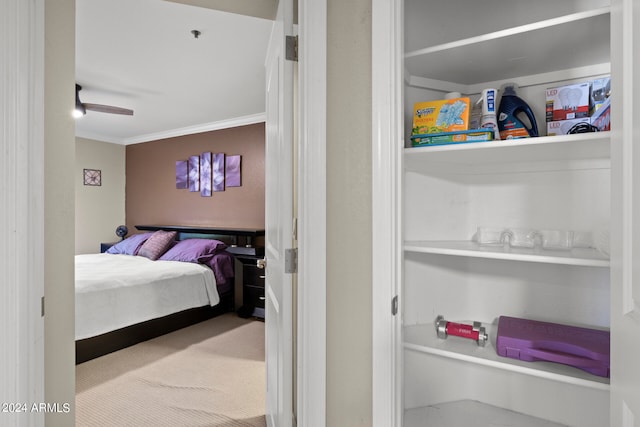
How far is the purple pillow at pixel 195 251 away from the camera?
13.9 ft

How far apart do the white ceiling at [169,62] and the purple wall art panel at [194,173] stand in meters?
0.54

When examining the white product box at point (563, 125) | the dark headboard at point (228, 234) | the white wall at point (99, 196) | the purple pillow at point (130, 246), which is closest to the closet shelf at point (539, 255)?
the white product box at point (563, 125)

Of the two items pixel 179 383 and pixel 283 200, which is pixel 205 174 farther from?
pixel 283 200

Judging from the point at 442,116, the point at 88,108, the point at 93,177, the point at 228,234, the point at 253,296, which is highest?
A: the point at 88,108

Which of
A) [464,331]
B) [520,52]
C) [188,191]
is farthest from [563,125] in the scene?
[188,191]

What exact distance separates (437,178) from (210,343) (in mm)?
2960

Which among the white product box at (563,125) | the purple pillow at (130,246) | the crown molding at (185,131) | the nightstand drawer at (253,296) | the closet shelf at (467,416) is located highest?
the crown molding at (185,131)

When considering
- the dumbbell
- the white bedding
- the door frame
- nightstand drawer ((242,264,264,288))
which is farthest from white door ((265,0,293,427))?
nightstand drawer ((242,264,264,288))

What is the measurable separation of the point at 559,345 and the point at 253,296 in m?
3.49

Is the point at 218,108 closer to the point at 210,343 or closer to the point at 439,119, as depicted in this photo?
the point at 210,343

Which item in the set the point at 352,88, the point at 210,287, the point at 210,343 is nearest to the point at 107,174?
the point at 210,287

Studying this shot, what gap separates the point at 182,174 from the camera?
527 cm

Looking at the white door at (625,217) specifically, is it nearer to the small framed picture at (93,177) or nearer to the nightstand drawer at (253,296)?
the nightstand drawer at (253,296)

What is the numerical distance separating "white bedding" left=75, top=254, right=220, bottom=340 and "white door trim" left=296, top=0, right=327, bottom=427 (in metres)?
2.59
